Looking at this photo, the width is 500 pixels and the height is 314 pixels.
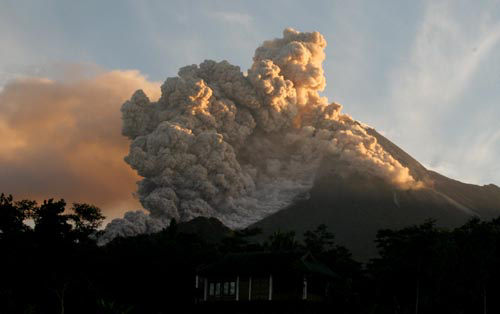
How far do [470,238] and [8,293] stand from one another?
3481 cm

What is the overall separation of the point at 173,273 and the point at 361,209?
123311mm

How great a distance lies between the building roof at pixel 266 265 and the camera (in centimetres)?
6062

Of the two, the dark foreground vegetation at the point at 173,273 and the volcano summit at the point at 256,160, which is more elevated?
the volcano summit at the point at 256,160

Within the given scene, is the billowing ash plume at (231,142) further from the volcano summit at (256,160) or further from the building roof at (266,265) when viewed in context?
the building roof at (266,265)

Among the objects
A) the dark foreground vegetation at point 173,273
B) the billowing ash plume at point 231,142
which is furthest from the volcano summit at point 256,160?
the dark foreground vegetation at point 173,273

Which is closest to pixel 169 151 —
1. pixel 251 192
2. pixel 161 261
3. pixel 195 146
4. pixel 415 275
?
pixel 195 146

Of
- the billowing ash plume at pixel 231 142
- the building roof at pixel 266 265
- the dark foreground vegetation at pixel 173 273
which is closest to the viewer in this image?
the dark foreground vegetation at pixel 173 273

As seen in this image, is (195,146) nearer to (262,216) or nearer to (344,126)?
(262,216)

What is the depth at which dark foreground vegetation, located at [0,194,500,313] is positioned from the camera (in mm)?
53562

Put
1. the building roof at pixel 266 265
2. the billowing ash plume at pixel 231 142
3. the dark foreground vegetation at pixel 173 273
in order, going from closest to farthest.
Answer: the dark foreground vegetation at pixel 173 273
the building roof at pixel 266 265
the billowing ash plume at pixel 231 142

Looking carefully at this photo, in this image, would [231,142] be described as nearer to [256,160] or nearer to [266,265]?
[256,160]

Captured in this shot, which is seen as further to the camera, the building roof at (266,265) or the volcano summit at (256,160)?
the volcano summit at (256,160)

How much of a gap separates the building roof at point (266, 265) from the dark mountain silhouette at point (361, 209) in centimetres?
9873

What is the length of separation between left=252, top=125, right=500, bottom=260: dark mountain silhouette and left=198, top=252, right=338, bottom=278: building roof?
98732 mm
